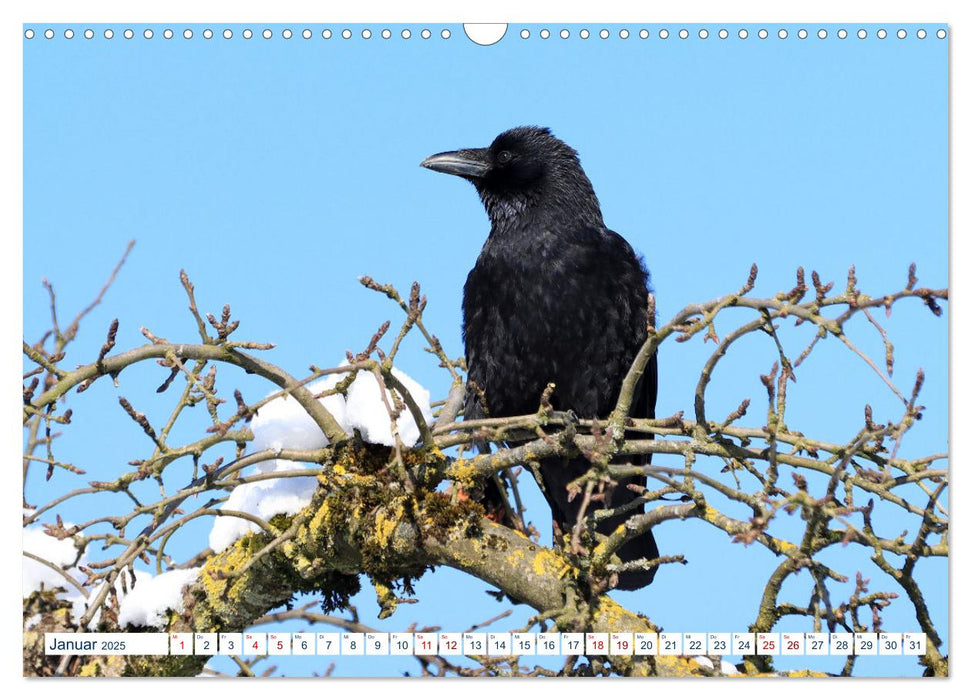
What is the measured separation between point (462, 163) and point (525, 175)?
1.24ft

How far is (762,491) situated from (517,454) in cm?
98

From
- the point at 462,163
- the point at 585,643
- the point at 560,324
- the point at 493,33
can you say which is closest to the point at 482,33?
the point at 493,33

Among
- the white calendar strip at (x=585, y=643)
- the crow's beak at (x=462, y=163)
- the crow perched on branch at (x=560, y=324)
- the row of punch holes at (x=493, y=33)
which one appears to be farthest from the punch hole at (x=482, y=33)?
the crow's beak at (x=462, y=163)

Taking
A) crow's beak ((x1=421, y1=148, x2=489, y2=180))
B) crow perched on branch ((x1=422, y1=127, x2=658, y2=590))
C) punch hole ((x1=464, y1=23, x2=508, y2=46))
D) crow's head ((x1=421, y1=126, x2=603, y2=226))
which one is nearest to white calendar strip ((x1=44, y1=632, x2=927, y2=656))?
crow perched on branch ((x1=422, y1=127, x2=658, y2=590))

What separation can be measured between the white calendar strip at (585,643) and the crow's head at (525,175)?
8.55 feet

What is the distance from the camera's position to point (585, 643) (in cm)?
360

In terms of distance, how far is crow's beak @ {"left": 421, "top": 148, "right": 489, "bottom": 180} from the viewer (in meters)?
6.16

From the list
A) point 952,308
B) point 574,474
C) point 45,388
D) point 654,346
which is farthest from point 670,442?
point 45,388

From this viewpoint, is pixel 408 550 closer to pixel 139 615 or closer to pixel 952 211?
pixel 139 615

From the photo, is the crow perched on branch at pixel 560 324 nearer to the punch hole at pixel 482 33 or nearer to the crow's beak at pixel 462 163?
the crow's beak at pixel 462 163

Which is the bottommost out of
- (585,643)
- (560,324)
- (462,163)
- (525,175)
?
(585,643)

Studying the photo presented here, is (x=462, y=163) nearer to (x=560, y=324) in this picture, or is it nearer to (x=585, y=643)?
(x=560, y=324)

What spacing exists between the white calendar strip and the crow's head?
2.61 metres

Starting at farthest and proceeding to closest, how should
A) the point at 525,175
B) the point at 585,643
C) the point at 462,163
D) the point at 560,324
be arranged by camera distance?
the point at 462,163 < the point at 525,175 < the point at 560,324 < the point at 585,643
